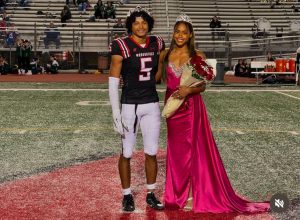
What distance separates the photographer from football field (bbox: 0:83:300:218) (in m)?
6.24

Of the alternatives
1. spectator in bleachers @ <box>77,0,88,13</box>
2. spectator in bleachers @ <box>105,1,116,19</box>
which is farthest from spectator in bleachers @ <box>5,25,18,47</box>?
spectator in bleachers @ <box>77,0,88,13</box>

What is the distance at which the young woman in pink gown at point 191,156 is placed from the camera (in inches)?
185

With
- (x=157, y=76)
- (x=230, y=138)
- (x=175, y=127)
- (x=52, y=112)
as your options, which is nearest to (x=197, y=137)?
(x=175, y=127)

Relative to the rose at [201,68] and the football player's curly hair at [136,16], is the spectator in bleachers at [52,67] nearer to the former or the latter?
the football player's curly hair at [136,16]

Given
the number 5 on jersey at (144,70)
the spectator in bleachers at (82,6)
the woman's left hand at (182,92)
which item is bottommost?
the woman's left hand at (182,92)

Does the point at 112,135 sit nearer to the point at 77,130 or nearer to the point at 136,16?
the point at 77,130

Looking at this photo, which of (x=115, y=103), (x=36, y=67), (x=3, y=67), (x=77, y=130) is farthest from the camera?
(x=36, y=67)

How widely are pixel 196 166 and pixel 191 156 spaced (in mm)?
99

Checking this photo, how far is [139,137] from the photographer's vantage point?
8797 millimetres

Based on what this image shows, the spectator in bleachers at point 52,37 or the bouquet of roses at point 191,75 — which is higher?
the spectator in bleachers at point 52,37

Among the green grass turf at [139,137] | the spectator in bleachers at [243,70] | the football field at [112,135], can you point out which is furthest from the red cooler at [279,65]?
the green grass turf at [139,137]

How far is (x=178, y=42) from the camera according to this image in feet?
15.3

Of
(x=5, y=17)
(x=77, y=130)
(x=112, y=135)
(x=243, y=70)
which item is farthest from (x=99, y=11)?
(x=112, y=135)

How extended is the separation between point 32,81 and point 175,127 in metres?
16.5
